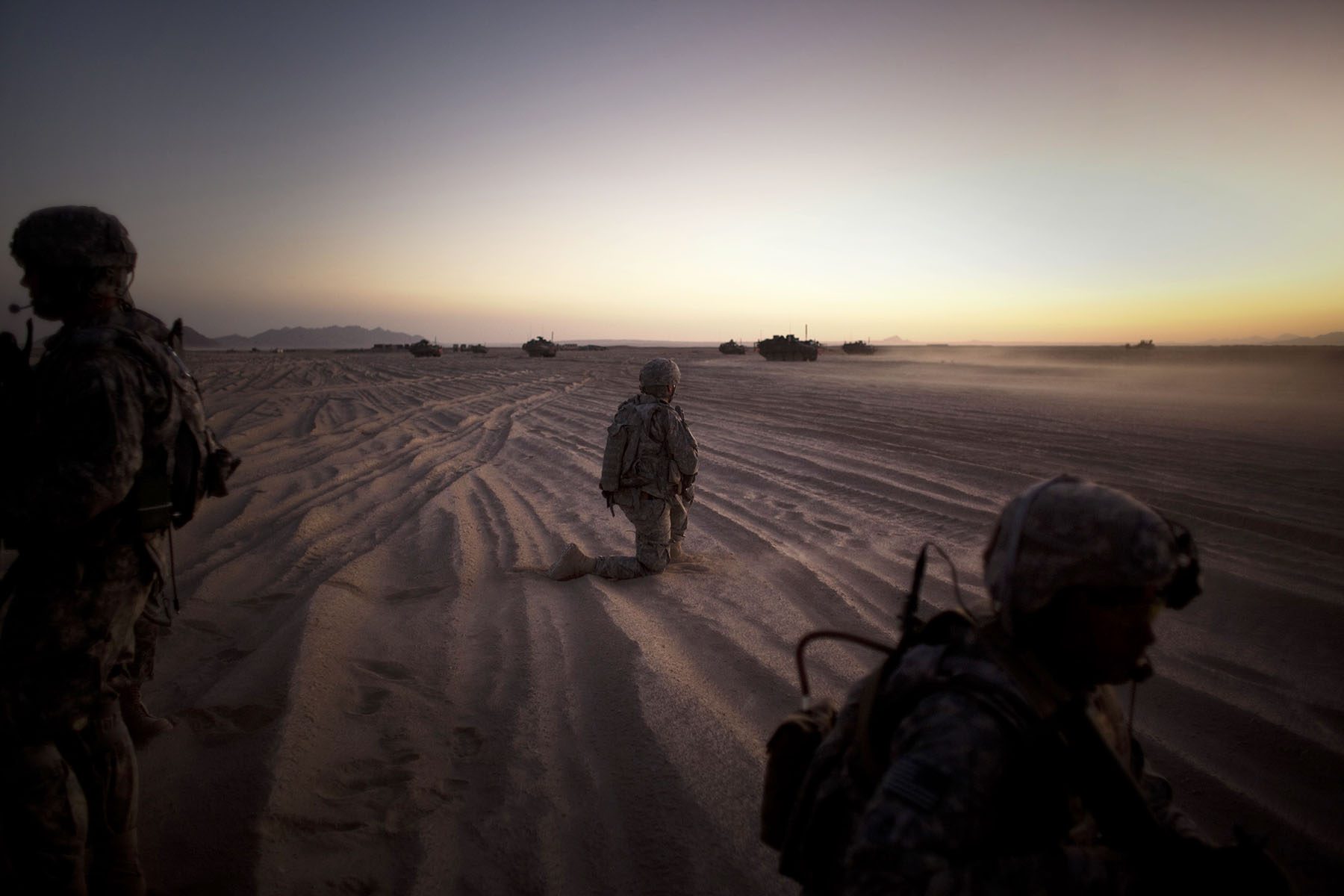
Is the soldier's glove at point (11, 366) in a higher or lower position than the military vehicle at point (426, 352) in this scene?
lower

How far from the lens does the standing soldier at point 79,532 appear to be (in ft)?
6.18

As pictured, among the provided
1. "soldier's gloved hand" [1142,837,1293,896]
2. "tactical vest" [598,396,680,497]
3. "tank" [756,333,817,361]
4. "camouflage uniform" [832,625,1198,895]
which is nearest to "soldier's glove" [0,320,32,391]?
"camouflage uniform" [832,625,1198,895]

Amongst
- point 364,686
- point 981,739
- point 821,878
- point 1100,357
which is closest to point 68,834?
point 364,686

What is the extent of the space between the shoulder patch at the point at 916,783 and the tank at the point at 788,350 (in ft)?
137

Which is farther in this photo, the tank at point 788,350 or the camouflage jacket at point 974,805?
the tank at point 788,350

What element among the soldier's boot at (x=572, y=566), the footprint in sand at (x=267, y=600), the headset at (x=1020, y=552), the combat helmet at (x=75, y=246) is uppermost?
the combat helmet at (x=75, y=246)

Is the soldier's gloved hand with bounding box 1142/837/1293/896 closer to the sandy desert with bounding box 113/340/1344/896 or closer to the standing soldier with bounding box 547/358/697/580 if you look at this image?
the sandy desert with bounding box 113/340/1344/896

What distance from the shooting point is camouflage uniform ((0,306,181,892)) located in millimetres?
1877

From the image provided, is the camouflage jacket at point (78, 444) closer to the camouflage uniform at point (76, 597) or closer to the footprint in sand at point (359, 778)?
the camouflage uniform at point (76, 597)

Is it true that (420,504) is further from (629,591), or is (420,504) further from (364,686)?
(364,686)

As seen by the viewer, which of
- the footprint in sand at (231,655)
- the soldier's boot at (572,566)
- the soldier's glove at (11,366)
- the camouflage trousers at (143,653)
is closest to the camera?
the soldier's glove at (11,366)

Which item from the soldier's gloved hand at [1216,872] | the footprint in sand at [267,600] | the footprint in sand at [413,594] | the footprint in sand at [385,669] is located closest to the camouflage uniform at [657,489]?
the footprint in sand at [413,594]

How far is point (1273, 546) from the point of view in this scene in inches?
214

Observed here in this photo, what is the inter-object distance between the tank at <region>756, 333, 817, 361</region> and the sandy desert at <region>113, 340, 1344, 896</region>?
107 ft
